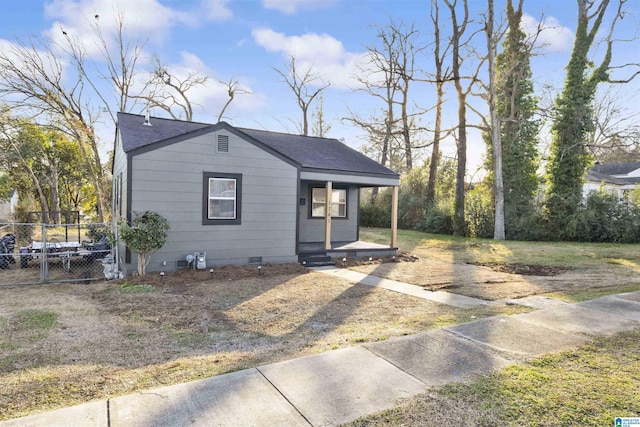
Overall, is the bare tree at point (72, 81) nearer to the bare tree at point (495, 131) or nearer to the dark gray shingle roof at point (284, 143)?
the dark gray shingle roof at point (284, 143)

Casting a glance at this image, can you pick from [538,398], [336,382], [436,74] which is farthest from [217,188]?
[436,74]

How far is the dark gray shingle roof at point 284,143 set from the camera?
29.2ft

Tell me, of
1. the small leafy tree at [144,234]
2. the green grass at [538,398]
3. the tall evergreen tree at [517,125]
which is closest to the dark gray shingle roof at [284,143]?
the small leafy tree at [144,234]

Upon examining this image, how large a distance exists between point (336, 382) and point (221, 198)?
675cm

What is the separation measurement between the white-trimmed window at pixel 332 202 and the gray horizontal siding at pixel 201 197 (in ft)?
9.70

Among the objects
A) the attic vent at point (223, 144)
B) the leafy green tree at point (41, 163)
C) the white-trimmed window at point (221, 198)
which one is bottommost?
the white-trimmed window at point (221, 198)

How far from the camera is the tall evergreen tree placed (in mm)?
18203

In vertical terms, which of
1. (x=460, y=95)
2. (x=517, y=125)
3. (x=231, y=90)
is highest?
(x=231, y=90)

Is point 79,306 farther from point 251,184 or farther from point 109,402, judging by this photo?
point 251,184

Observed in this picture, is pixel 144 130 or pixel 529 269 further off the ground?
pixel 144 130

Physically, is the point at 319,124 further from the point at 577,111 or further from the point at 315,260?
the point at 315,260

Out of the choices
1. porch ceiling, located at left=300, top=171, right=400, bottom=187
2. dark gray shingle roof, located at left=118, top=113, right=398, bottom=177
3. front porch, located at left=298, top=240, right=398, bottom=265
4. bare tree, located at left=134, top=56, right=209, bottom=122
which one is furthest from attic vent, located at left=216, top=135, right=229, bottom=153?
bare tree, located at left=134, top=56, right=209, bottom=122

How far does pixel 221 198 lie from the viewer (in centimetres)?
905

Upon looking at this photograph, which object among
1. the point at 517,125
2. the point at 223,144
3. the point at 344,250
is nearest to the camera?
the point at 223,144
